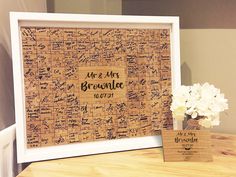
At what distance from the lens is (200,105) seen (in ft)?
3.16

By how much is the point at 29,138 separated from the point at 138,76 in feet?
1.29

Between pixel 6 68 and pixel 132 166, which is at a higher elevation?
pixel 6 68

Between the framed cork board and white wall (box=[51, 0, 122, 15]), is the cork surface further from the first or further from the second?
white wall (box=[51, 0, 122, 15])

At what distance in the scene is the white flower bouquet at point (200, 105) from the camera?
964mm

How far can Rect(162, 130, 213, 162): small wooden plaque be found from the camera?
3.15 ft

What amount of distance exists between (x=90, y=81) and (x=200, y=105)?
342 millimetres

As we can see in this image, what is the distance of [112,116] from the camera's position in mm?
1044

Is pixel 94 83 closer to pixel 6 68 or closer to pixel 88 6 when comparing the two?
pixel 6 68

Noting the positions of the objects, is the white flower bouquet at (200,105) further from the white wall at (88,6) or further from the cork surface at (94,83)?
the white wall at (88,6)

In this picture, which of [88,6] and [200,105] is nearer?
[200,105]

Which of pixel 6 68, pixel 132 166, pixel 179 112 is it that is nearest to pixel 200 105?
pixel 179 112

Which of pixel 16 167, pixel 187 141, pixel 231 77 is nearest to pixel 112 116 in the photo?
pixel 187 141

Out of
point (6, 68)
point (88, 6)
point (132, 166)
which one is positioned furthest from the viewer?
point (88, 6)

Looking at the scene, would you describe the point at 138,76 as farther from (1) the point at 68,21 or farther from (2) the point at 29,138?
(2) the point at 29,138
